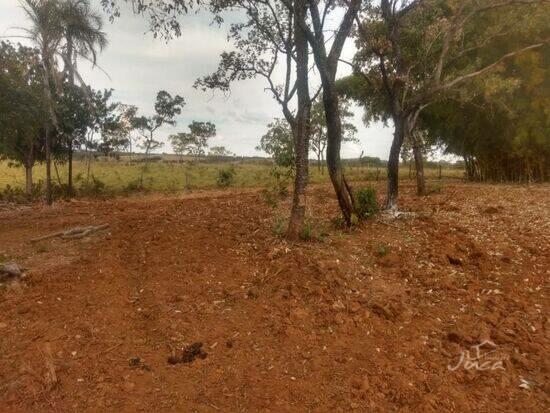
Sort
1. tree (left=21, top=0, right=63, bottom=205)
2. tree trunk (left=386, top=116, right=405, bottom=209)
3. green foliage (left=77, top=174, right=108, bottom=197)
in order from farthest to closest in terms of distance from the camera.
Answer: green foliage (left=77, top=174, right=108, bottom=197) → tree (left=21, top=0, right=63, bottom=205) → tree trunk (left=386, top=116, right=405, bottom=209)

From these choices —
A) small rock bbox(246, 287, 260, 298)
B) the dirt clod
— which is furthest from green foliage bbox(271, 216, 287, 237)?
the dirt clod

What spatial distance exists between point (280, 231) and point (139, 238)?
8.38 ft

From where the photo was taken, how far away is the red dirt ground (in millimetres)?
4211

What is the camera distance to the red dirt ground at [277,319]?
421cm

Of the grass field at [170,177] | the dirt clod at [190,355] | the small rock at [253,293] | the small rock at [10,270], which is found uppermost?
the grass field at [170,177]

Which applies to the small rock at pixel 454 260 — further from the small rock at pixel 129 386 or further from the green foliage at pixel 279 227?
the small rock at pixel 129 386

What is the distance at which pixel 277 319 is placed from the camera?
5469 mm

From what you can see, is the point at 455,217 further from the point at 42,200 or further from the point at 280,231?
the point at 42,200

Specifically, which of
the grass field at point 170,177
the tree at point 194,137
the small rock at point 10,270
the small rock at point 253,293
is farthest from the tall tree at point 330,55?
the tree at point 194,137

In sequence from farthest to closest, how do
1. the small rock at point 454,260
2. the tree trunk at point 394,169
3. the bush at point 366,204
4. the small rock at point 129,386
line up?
the tree trunk at point 394,169 → the bush at point 366,204 → the small rock at point 454,260 → the small rock at point 129,386

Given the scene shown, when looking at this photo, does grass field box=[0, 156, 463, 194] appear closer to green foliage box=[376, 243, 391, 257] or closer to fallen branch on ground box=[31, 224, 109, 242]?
fallen branch on ground box=[31, 224, 109, 242]

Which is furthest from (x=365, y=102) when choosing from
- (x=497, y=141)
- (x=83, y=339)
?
(x=83, y=339)

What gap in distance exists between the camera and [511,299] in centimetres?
604

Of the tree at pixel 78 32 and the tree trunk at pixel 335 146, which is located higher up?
the tree at pixel 78 32
